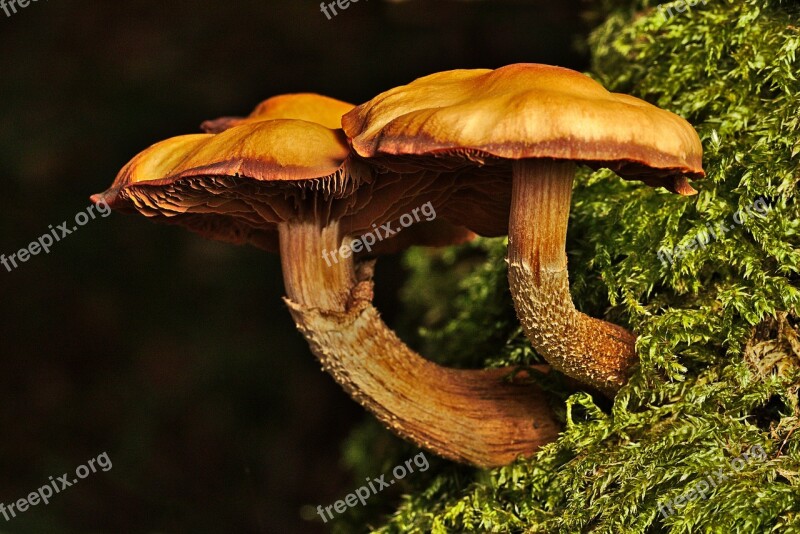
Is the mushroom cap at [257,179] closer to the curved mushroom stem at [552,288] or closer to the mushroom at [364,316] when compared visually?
the mushroom at [364,316]

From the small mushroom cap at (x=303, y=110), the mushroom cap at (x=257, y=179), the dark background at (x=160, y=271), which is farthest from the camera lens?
the dark background at (x=160, y=271)

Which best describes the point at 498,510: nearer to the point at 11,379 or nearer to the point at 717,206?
the point at 717,206

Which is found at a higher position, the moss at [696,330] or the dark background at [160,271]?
the dark background at [160,271]

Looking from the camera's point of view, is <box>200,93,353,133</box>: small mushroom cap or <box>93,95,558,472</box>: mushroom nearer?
<box>93,95,558,472</box>: mushroom

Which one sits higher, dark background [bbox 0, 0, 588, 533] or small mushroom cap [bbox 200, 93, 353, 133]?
dark background [bbox 0, 0, 588, 533]

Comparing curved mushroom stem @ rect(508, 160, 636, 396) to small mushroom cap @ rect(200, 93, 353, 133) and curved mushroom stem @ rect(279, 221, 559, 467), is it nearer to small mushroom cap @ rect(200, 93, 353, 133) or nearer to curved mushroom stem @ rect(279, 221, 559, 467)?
curved mushroom stem @ rect(279, 221, 559, 467)

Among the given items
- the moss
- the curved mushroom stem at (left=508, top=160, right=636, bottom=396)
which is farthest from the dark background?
the curved mushroom stem at (left=508, top=160, right=636, bottom=396)

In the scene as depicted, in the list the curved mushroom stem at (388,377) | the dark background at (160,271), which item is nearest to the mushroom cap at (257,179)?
the curved mushroom stem at (388,377)
